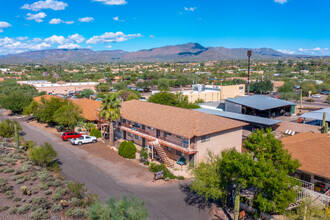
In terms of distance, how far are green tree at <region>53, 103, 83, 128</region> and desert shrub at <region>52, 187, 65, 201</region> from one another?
20.3 m

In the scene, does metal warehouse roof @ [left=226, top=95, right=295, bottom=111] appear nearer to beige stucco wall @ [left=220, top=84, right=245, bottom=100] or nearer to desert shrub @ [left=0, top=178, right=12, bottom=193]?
beige stucco wall @ [left=220, top=84, right=245, bottom=100]

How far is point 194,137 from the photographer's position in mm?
25188

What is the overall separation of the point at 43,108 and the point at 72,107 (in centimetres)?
653

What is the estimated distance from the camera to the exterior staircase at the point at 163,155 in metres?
26.6

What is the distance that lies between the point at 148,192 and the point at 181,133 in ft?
23.1

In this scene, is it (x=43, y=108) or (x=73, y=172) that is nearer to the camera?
(x=73, y=172)

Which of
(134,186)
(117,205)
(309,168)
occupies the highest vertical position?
(117,205)

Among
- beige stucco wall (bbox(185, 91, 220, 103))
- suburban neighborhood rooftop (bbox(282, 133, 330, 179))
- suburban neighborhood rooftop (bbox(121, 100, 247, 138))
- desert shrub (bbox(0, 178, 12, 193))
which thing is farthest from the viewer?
beige stucco wall (bbox(185, 91, 220, 103))

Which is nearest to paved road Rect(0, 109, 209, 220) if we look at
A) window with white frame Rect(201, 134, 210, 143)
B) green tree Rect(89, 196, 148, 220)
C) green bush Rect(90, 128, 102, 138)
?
window with white frame Rect(201, 134, 210, 143)

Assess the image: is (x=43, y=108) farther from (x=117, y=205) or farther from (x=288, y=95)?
(x=288, y=95)

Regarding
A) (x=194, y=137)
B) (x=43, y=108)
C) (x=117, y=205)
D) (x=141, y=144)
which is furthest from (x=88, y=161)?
(x=43, y=108)

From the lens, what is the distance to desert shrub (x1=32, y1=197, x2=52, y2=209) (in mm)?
17531

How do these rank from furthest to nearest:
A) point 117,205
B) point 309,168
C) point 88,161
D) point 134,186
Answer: point 88,161, point 134,186, point 309,168, point 117,205

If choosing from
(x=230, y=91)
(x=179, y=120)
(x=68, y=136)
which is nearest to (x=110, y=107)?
(x=179, y=120)
